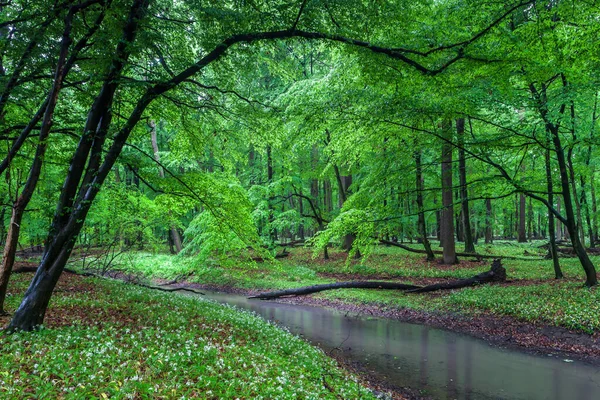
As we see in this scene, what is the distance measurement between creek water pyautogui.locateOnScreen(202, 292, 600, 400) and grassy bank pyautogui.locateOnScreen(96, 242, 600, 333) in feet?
6.92

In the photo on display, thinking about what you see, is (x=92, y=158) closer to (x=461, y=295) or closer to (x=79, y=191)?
(x=79, y=191)

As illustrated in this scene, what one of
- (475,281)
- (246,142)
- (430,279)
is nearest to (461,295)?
(475,281)

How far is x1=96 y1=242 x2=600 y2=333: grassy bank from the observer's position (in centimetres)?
1055

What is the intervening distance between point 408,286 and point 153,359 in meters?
13.3

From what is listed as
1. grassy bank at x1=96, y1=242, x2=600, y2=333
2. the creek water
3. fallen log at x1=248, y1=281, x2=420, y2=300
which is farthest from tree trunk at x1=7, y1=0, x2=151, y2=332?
fallen log at x1=248, y1=281, x2=420, y2=300

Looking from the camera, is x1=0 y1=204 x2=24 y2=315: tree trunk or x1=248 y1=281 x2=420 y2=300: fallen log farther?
x1=248 y1=281 x2=420 y2=300: fallen log

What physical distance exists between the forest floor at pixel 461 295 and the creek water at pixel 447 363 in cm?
Answer: 91

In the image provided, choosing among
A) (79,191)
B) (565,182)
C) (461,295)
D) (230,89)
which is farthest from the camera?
(461,295)

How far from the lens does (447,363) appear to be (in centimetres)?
829

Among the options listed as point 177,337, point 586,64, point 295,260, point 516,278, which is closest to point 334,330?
point 177,337

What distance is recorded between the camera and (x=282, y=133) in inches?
401

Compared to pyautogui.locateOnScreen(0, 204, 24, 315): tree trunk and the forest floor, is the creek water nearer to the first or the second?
the forest floor

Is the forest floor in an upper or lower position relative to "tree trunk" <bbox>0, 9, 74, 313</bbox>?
lower

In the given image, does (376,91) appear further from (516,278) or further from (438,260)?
(438,260)
